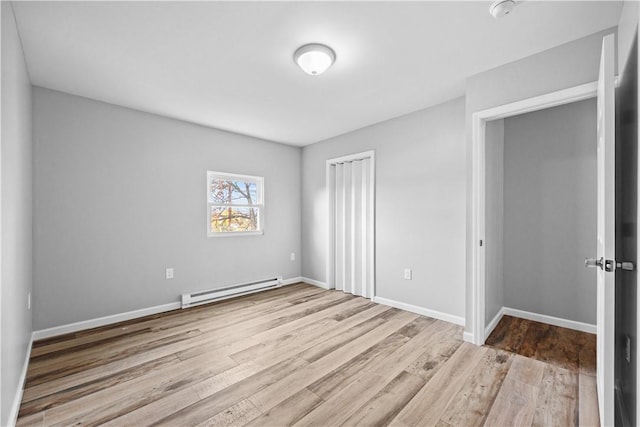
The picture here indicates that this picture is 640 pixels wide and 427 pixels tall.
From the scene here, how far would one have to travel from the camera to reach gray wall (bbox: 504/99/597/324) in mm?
2893

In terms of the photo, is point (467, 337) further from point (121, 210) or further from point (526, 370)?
point (121, 210)

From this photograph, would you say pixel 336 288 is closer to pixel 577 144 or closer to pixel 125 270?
pixel 125 270

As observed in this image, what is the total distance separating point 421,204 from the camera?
11.1ft

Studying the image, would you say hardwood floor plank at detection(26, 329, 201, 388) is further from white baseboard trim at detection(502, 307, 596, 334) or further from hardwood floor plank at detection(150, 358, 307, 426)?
white baseboard trim at detection(502, 307, 596, 334)

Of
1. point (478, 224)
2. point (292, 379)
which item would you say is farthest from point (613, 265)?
point (292, 379)

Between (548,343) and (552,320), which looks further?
(552,320)

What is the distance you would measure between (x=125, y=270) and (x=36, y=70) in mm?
2058

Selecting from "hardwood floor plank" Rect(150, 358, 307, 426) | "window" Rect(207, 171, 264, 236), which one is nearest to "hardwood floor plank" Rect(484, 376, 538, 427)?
"hardwood floor plank" Rect(150, 358, 307, 426)

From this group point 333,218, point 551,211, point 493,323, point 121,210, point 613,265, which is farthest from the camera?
point 333,218

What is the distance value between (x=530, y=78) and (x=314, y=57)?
1737 mm

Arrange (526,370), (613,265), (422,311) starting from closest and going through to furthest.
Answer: (613,265) → (526,370) → (422,311)

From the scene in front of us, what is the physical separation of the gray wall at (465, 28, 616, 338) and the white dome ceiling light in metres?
0.72

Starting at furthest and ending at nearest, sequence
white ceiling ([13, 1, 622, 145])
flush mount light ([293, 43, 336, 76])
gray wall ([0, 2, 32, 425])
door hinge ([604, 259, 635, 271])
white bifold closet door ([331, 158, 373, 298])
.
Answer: white bifold closet door ([331, 158, 373, 298]) < flush mount light ([293, 43, 336, 76]) < white ceiling ([13, 1, 622, 145]) < gray wall ([0, 2, 32, 425]) < door hinge ([604, 259, 635, 271])

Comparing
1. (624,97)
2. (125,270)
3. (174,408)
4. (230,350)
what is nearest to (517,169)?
(624,97)
